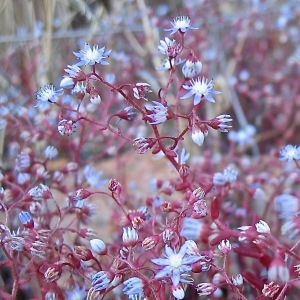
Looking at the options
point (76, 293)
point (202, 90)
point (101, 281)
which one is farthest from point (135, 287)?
point (202, 90)

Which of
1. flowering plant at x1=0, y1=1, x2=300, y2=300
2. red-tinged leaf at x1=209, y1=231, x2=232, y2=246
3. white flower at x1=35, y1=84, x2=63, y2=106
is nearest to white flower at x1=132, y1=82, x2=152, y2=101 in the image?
flowering plant at x1=0, y1=1, x2=300, y2=300

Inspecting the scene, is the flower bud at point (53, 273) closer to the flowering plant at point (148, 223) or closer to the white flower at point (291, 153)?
the flowering plant at point (148, 223)

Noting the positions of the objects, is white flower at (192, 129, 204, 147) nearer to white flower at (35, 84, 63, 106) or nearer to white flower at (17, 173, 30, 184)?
white flower at (35, 84, 63, 106)

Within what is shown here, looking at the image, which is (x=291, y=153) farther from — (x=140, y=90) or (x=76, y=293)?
(x=76, y=293)

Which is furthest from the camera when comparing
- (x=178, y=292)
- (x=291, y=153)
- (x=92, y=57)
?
(x=291, y=153)

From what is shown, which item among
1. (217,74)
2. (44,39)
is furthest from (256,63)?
(44,39)

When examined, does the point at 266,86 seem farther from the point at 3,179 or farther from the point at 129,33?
the point at 3,179

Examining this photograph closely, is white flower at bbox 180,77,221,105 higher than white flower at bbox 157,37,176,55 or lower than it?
lower

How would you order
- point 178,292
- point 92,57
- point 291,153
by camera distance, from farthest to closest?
point 291,153, point 92,57, point 178,292
